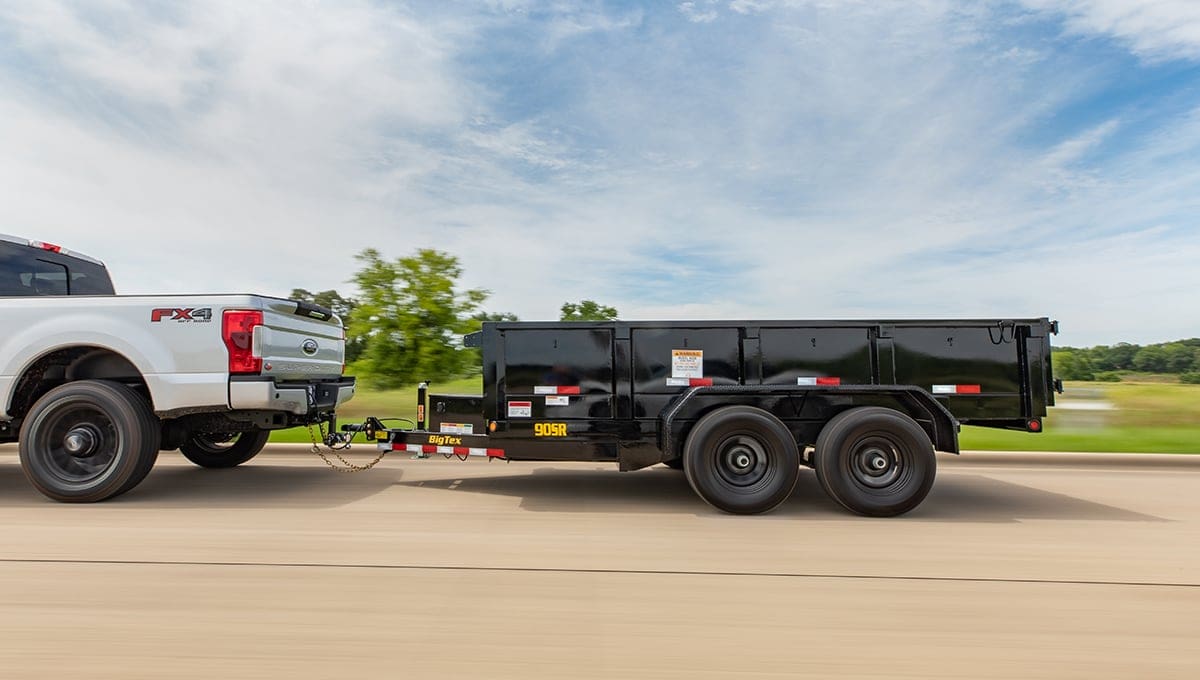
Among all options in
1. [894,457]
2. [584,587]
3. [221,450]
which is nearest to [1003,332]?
[894,457]

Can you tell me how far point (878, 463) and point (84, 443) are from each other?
675 cm

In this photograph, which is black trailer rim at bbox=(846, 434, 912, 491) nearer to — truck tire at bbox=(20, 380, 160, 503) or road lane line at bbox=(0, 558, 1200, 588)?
road lane line at bbox=(0, 558, 1200, 588)

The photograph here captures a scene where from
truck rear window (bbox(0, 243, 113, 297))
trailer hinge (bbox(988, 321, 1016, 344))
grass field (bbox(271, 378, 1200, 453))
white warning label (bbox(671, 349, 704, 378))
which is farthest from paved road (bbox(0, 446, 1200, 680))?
grass field (bbox(271, 378, 1200, 453))

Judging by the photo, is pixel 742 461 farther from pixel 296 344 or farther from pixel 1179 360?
pixel 1179 360

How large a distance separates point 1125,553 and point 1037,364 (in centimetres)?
175

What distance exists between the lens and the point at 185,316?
5180 mm

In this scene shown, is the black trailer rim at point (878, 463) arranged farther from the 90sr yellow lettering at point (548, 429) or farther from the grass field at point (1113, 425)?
the grass field at point (1113, 425)

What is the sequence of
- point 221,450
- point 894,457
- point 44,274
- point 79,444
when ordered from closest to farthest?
1. point 894,457
2. point 79,444
3. point 44,274
4. point 221,450

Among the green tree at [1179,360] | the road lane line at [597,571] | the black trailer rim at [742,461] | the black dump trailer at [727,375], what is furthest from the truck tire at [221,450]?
the green tree at [1179,360]

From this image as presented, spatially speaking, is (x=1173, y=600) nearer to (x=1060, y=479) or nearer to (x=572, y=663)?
(x=572, y=663)

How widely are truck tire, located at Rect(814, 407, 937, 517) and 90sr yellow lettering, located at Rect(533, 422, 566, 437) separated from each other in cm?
216

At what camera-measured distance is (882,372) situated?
5309 mm

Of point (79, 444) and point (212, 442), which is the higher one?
point (79, 444)

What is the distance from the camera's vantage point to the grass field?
28.3ft
